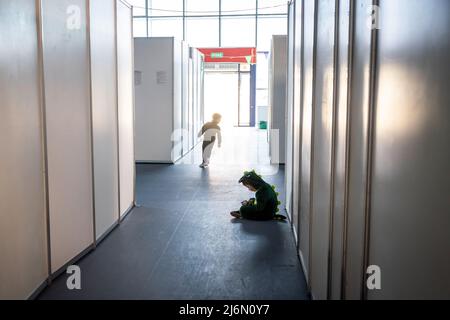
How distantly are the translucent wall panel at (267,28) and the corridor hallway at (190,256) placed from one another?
1623 cm

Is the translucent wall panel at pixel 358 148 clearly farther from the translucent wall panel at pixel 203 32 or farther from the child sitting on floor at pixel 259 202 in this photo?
the translucent wall panel at pixel 203 32

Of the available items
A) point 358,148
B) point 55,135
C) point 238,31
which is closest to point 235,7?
point 238,31

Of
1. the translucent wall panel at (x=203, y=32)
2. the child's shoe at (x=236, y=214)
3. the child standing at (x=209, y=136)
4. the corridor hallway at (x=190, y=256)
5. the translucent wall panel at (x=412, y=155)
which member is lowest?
the corridor hallway at (x=190, y=256)

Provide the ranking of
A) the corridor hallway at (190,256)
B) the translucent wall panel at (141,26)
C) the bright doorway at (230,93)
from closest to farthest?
1. the corridor hallway at (190,256)
2. the translucent wall panel at (141,26)
3. the bright doorway at (230,93)

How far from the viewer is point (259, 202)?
6629 millimetres

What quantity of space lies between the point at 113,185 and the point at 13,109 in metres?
2.78

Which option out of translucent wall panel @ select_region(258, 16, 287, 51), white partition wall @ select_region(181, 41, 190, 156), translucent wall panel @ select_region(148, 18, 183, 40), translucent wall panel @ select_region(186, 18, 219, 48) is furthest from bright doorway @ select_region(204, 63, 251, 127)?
white partition wall @ select_region(181, 41, 190, 156)

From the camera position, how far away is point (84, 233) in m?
5.11

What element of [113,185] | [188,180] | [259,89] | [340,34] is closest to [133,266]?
[113,185]

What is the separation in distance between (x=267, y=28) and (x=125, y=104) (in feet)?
57.9

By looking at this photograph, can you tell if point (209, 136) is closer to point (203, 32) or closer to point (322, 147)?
point (322, 147)

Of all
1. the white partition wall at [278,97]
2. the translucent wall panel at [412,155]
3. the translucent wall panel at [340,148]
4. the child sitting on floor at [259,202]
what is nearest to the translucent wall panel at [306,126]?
the translucent wall panel at [340,148]

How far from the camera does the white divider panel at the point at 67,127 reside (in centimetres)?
427

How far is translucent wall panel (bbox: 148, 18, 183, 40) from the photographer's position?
23.3m
